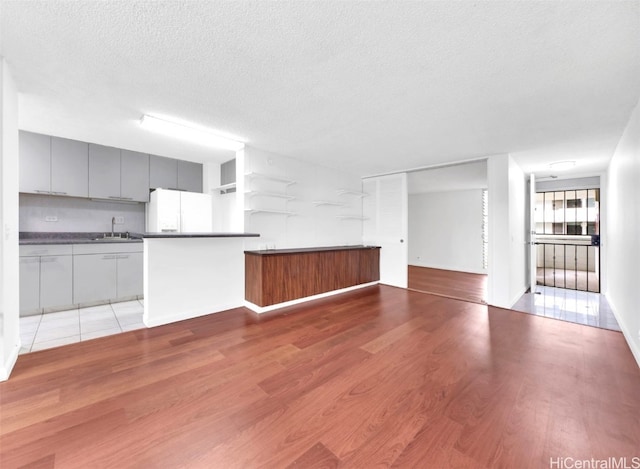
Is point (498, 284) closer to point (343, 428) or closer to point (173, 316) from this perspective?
point (343, 428)

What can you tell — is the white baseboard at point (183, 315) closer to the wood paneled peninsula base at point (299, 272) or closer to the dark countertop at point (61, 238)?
the wood paneled peninsula base at point (299, 272)

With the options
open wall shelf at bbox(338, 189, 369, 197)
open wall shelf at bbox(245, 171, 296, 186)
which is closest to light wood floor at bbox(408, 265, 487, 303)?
open wall shelf at bbox(338, 189, 369, 197)

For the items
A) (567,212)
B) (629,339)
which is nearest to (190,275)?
(629,339)

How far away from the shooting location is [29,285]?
328 centimetres

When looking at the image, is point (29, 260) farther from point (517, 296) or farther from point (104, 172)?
point (517, 296)

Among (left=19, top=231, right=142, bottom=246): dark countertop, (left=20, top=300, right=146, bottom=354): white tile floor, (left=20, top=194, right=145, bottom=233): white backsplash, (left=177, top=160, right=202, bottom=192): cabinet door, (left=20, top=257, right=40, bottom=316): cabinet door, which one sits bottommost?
(left=20, top=300, right=146, bottom=354): white tile floor

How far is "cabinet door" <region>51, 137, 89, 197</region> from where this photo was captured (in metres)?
3.69

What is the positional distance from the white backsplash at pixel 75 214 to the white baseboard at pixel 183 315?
6.91 ft

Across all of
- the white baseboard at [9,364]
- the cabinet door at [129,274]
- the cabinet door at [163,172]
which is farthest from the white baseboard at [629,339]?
the cabinet door at [163,172]

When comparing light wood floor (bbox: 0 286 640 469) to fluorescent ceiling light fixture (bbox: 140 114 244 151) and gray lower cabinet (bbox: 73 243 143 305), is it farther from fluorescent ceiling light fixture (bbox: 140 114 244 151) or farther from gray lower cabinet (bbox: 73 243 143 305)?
Answer: fluorescent ceiling light fixture (bbox: 140 114 244 151)

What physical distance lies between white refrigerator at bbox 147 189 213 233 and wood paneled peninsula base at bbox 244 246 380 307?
54.4 inches

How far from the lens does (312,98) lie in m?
2.39

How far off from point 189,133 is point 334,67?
6.69 feet

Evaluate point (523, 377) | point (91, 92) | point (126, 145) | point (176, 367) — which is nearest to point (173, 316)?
point (176, 367)
